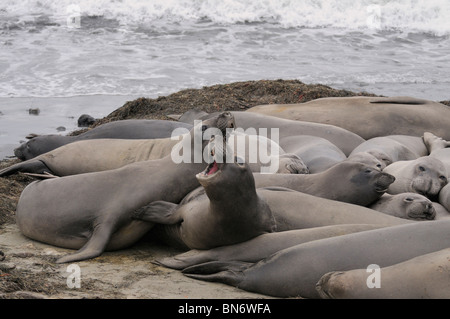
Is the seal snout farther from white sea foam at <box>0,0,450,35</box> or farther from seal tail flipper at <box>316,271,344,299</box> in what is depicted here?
white sea foam at <box>0,0,450,35</box>

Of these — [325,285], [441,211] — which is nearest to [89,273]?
[325,285]

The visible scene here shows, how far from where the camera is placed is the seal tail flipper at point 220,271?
170 inches

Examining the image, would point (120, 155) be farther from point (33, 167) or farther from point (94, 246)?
point (94, 246)

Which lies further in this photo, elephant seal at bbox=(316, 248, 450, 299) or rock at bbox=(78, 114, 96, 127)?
rock at bbox=(78, 114, 96, 127)

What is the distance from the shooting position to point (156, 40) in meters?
16.6

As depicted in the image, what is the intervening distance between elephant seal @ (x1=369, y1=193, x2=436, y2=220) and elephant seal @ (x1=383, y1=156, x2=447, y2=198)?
51cm

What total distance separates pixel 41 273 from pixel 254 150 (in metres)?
2.52

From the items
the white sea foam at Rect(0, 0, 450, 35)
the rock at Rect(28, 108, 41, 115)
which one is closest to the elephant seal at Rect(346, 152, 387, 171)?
the rock at Rect(28, 108, 41, 115)

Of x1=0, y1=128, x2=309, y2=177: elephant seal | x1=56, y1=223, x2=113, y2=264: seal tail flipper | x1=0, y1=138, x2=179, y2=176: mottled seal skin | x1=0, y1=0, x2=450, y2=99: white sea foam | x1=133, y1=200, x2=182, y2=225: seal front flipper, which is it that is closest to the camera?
x1=56, y1=223, x2=113, y2=264: seal tail flipper

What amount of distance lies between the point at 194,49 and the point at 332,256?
468 inches

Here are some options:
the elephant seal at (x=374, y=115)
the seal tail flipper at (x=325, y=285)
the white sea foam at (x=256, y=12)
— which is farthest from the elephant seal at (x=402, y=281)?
the white sea foam at (x=256, y=12)

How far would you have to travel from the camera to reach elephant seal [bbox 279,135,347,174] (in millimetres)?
6293

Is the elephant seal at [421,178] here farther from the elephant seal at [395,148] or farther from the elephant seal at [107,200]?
the elephant seal at [107,200]

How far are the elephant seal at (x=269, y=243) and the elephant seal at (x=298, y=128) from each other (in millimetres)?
2812
